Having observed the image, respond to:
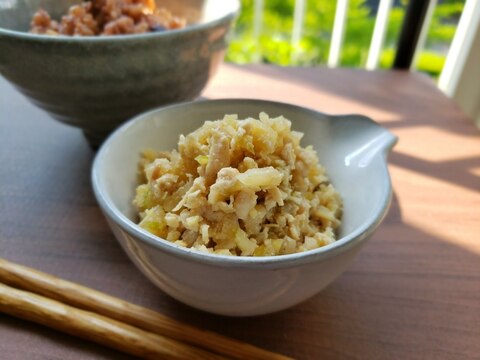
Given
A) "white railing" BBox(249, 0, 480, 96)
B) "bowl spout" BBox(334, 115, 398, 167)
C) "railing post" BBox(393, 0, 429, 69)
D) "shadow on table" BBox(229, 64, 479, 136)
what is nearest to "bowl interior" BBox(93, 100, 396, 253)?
"bowl spout" BBox(334, 115, 398, 167)

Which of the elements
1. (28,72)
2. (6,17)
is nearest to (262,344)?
(28,72)

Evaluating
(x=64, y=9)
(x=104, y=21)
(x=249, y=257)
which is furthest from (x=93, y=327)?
(x=64, y=9)

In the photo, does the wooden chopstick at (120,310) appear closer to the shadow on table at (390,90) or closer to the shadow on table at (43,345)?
the shadow on table at (43,345)

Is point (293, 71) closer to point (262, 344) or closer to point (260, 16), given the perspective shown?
point (262, 344)

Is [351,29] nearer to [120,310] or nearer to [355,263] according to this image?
[355,263]

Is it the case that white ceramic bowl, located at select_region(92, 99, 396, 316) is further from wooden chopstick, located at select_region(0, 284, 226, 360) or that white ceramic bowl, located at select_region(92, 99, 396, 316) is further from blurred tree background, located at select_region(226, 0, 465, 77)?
blurred tree background, located at select_region(226, 0, 465, 77)

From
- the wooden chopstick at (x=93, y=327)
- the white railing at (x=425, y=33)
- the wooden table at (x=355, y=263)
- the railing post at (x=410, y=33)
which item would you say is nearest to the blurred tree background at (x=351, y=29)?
the white railing at (x=425, y=33)
